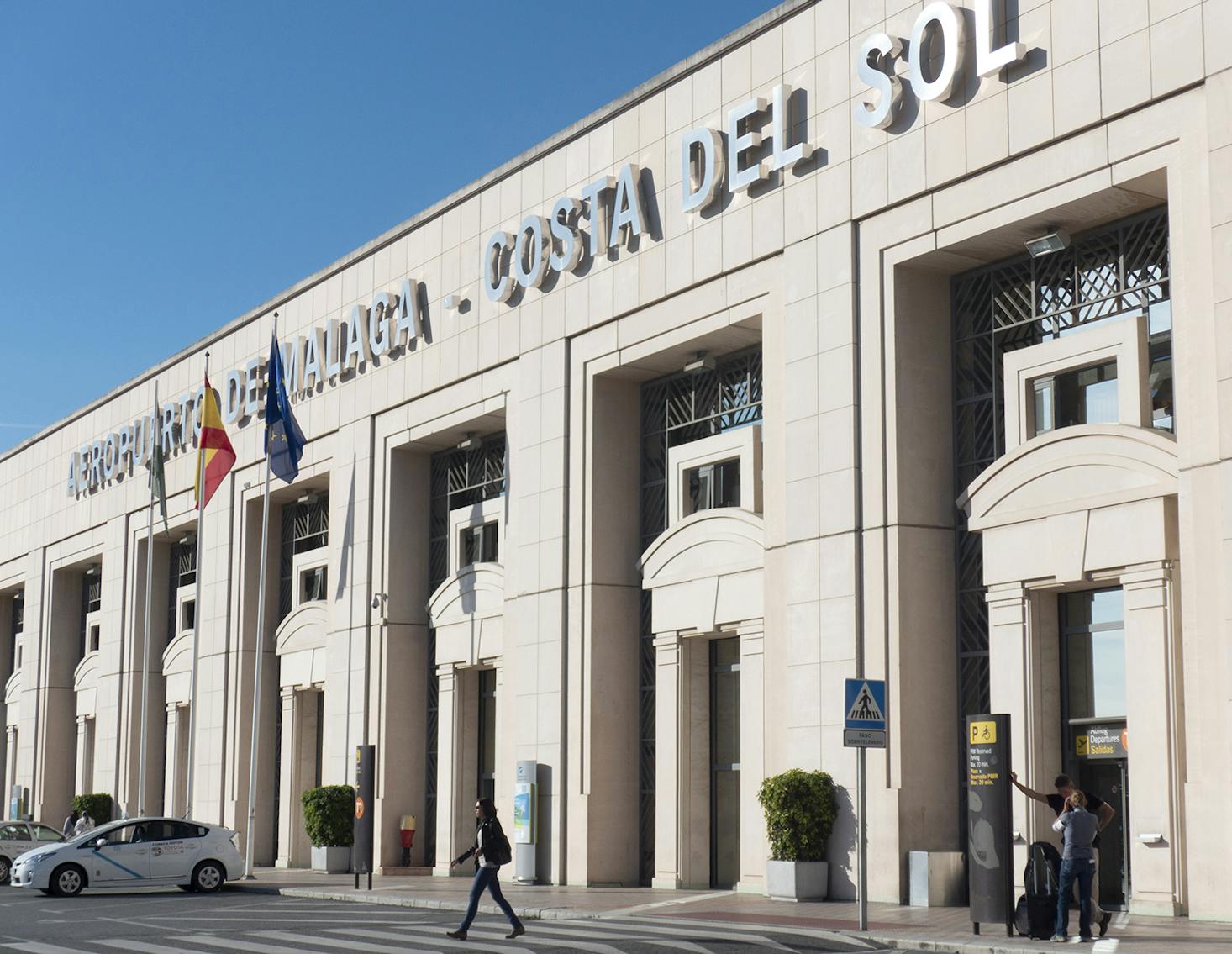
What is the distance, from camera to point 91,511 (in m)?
56.0

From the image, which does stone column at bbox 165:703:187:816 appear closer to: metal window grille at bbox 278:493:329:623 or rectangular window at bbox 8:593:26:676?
metal window grille at bbox 278:493:329:623

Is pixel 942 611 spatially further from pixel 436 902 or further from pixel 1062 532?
pixel 436 902

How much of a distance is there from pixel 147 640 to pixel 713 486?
27280 mm

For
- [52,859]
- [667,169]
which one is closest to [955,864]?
[667,169]

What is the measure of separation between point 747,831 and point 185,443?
2682 centimetres

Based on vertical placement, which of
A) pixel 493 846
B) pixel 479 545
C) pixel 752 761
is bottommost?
pixel 493 846

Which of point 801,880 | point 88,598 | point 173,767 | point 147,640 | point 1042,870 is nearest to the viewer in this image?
point 1042,870

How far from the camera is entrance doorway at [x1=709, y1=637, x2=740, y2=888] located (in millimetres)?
28891

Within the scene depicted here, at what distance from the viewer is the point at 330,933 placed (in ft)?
68.0

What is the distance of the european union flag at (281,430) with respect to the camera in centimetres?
3962

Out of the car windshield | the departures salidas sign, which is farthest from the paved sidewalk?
the departures salidas sign

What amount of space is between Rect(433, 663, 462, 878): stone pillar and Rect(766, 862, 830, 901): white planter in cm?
1164

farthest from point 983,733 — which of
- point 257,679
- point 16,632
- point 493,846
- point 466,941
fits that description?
point 16,632

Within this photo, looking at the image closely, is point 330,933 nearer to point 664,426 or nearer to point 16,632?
point 664,426
